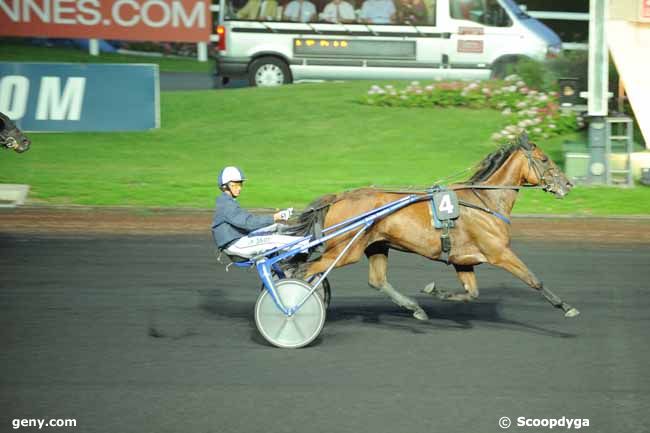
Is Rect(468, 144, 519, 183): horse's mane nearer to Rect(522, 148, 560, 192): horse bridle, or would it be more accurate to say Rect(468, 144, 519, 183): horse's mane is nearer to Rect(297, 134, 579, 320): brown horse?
Rect(297, 134, 579, 320): brown horse

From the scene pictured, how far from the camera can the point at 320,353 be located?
784 cm

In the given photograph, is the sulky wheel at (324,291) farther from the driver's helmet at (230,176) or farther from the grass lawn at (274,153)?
the grass lawn at (274,153)

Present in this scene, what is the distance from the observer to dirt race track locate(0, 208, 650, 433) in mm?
6535

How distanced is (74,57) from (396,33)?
31.2ft

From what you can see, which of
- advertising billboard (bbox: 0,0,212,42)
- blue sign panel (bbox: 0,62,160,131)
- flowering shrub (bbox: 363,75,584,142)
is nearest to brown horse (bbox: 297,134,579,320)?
flowering shrub (bbox: 363,75,584,142)

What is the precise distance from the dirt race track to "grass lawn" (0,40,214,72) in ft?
50.1

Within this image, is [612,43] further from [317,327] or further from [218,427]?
[218,427]

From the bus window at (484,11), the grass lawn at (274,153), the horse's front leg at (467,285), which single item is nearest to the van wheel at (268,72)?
the grass lawn at (274,153)

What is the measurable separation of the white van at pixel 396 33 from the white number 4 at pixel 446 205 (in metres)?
13.5

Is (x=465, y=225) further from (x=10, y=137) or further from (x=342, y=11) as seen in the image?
(x=342, y=11)

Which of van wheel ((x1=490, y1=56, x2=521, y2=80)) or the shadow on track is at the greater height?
van wheel ((x1=490, y1=56, x2=521, y2=80))

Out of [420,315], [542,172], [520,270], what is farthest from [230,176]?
[542,172]

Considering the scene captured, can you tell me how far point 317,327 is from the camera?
789cm

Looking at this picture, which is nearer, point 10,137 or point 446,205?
point 446,205
